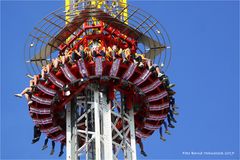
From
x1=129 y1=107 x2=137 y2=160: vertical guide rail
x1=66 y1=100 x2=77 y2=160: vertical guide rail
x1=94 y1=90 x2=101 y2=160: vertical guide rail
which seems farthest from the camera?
x1=129 y1=107 x2=137 y2=160: vertical guide rail

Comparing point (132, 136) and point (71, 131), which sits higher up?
point (71, 131)

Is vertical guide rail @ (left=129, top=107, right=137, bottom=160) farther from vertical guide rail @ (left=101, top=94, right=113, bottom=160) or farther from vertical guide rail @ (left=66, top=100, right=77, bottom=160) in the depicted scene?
vertical guide rail @ (left=66, top=100, right=77, bottom=160)

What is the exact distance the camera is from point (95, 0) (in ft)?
258

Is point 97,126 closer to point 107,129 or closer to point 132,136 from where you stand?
point 107,129

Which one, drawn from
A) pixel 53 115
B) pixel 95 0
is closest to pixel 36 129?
pixel 53 115

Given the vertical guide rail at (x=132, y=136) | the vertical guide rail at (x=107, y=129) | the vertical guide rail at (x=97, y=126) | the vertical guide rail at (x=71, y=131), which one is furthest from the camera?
the vertical guide rail at (x=132, y=136)

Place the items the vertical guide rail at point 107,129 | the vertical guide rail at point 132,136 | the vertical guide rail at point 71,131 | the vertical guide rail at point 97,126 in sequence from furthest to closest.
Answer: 1. the vertical guide rail at point 132,136
2. the vertical guide rail at point 71,131
3. the vertical guide rail at point 107,129
4. the vertical guide rail at point 97,126

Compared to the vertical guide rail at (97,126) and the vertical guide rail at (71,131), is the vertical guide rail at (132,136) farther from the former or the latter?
the vertical guide rail at (71,131)

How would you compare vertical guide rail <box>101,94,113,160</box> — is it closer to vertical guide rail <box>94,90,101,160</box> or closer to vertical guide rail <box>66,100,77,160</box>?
vertical guide rail <box>94,90,101,160</box>

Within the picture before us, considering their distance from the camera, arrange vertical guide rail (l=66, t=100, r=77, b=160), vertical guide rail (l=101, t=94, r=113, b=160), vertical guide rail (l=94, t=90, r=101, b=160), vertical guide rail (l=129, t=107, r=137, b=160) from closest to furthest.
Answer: vertical guide rail (l=94, t=90, r=101, b=160) < vertical guide rail (l=101, t=94, r=113, b=160) < vertical guide rail (l=66, t=100, r=77, b=160) < vertical guide rail (l=129, t=107, r=137, b=160)

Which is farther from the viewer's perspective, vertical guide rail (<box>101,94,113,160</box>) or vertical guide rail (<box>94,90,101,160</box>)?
vertical guide rail (<box>101,94,113,160</box>)

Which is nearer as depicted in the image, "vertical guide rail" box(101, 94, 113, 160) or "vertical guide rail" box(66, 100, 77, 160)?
"vertical guide rail" box(101, 94, 113, 160)

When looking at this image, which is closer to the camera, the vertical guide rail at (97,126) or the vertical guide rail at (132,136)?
the vertical guide rail at (97,126)

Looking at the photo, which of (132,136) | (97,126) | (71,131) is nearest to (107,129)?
(97,126)
